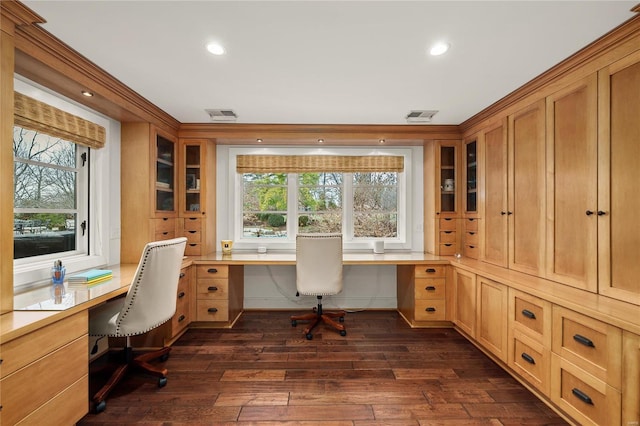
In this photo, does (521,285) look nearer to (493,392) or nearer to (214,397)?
(493,392)

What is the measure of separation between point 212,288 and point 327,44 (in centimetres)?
262

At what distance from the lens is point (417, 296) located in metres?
3.19

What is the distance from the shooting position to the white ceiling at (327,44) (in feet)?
4.91

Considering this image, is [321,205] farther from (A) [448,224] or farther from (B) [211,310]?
(B) [211,310]

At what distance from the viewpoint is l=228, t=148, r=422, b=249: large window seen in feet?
13.0

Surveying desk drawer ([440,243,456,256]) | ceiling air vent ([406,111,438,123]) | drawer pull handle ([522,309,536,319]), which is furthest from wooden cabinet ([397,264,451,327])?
ceiling air vent ([406,111,438,123])

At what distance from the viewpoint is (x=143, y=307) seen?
203 cm

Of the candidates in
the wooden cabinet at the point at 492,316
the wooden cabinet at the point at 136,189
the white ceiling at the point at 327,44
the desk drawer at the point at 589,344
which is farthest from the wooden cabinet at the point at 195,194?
the desk drawer at the point at 589,344

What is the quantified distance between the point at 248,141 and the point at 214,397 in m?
2.69

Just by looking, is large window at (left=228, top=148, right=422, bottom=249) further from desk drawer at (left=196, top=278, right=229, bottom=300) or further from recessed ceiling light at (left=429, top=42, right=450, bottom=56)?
recessed ceiling light at (left=429, top=42, right=450, bottom=56)

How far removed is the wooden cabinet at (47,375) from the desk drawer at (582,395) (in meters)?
2.85

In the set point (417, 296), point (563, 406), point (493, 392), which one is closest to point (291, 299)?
point (417, 296)

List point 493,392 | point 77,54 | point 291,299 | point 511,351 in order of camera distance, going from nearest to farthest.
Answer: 1. point 77,54
2. point 493,392
3. point 511,351
4. point 291,299

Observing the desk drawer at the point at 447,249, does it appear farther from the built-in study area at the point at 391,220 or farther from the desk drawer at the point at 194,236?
the desk drawer at the point at 194,236
